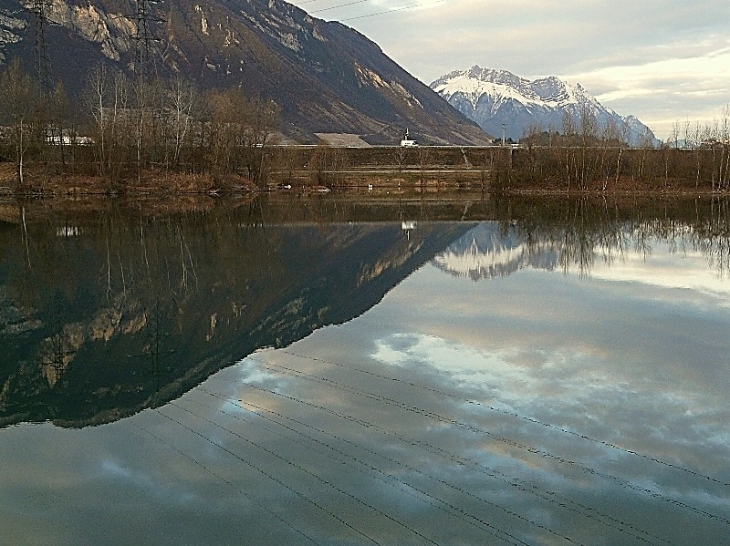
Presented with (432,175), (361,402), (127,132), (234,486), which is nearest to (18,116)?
(127,132)

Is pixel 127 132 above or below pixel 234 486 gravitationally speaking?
above

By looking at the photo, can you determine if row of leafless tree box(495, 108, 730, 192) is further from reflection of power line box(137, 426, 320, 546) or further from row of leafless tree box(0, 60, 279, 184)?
reflection of power line box(137, 426, 320, 546)

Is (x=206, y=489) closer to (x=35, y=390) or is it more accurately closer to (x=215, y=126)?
(x=35, y=390)

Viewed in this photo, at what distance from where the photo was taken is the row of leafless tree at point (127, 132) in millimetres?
56719

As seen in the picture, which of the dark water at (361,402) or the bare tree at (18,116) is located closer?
the dark water at (361,402)

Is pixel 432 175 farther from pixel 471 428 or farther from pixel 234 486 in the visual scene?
pixel 234 486

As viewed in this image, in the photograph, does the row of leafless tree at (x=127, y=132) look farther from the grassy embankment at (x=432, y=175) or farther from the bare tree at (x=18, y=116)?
the grassy embankment at (x=432, y=175)

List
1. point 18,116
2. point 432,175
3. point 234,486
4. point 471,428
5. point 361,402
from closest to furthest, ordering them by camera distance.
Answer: point 234,486 → point 471,428 → point 361,402 → point 18,116 → point 432,175

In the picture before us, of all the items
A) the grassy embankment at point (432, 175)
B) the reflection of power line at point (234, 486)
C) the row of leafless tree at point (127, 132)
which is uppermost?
the row of leafless tree at point (127, 132)

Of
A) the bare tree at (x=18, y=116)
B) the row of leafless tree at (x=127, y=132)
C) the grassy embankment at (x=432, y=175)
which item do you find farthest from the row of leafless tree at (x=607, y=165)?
the bare tree at (x=18, y=116)

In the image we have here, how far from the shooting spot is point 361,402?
10000 mm

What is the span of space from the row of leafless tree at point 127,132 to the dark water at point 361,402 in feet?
125

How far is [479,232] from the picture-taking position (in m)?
33.0

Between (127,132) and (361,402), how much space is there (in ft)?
180
